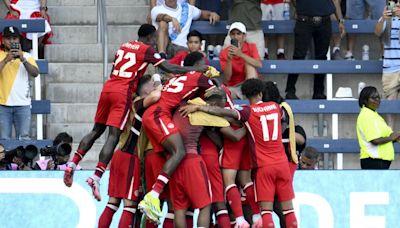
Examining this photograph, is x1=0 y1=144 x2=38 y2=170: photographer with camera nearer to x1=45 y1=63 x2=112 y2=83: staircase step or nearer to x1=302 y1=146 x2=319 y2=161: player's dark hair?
x1=45 y1=63 x2=112 y2=83: staircase step

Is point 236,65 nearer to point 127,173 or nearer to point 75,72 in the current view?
point 75,72

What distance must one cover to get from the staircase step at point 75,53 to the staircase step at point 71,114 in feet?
2.82

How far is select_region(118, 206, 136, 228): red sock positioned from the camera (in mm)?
15805

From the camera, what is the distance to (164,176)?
15078 mm

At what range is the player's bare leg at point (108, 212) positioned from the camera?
52.5ft

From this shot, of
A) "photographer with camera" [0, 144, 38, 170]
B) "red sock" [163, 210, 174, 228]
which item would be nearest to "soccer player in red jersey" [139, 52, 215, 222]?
"red sock" [163, 210, 174, 228]

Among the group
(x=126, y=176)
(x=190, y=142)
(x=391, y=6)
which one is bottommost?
(x=126, y=176)

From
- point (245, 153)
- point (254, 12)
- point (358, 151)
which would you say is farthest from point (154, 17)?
point (245, 153)

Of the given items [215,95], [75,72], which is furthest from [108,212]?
[75,72]

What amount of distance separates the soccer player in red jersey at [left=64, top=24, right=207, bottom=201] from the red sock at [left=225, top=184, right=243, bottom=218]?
138 cm

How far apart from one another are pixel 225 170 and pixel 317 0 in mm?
5175

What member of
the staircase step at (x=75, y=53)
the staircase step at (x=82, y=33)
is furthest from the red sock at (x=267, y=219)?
the staircase step at (x=82, y=33)

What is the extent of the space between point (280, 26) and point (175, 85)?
19.3ft

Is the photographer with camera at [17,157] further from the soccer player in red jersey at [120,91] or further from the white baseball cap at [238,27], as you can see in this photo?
the white baseball cap at [238,27]
